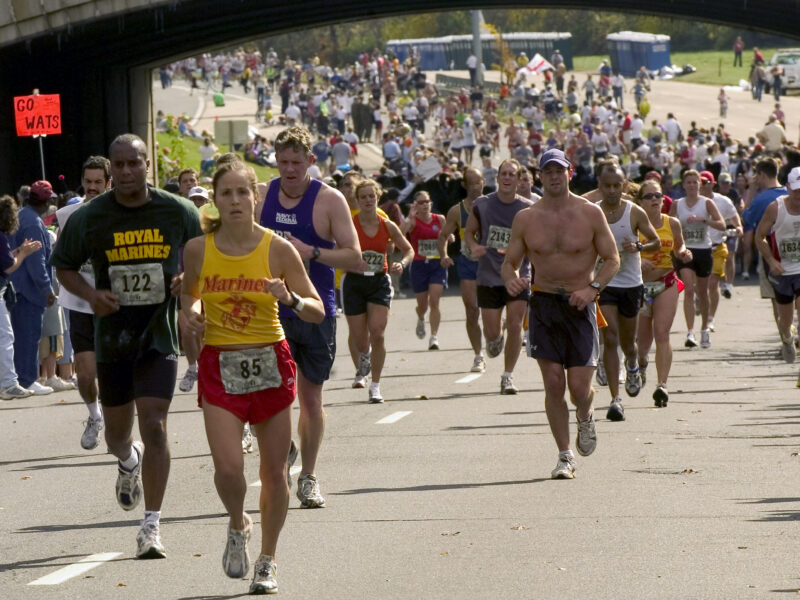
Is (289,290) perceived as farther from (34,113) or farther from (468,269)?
(34,113)

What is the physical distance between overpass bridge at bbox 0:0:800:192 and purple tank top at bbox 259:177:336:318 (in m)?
18.8

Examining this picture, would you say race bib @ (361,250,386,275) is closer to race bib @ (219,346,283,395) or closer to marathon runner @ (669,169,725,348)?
marathon runner @ (669,169,725,348)

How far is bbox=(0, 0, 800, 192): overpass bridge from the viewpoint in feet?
91.8

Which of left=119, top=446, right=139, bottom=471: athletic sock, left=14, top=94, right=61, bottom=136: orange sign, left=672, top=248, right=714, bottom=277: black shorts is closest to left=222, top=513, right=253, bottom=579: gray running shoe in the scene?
left=119, top=446, right=139, bottom=471: athletic sock

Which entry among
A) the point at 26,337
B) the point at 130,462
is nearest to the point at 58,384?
the point at 26,337

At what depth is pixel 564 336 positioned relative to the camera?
10664 millimetres

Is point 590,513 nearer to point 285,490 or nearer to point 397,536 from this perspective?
point 397,536

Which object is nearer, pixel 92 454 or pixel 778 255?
pixel 92 454

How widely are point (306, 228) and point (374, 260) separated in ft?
20.0

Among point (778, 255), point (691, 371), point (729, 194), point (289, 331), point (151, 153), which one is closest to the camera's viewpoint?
point (289, 331)

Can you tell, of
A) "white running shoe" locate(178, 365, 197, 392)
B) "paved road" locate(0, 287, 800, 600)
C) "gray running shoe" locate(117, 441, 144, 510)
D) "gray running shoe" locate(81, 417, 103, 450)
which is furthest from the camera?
"white running shoe" locate(178, 365, 197, 392)

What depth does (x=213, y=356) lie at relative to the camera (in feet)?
23.8

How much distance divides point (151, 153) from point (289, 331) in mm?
25105

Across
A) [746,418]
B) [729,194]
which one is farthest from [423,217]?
[729,194]
